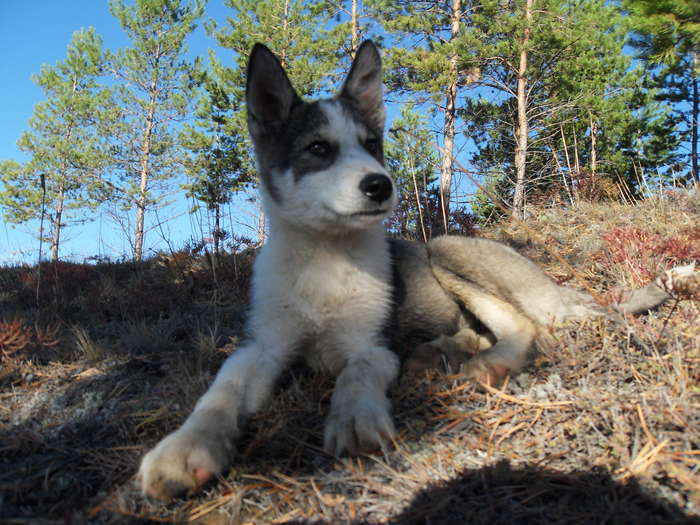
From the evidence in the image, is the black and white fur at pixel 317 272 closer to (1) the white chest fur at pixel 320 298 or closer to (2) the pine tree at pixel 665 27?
(1) the white chest fur at pixel 320 298

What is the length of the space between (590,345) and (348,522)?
179 cm

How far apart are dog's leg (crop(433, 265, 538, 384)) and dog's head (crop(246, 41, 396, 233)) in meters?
1.01

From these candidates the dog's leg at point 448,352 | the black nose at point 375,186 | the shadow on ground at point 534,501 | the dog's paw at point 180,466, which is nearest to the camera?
the shadow on ground at point 534,501

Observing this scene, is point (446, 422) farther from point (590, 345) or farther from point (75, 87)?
point (75, 87)

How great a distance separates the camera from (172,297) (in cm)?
494

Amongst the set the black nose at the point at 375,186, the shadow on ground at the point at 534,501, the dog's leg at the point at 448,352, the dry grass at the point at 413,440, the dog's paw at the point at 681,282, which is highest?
the black nose at the point at 375,186

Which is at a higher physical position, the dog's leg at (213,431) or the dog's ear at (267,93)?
the dog's ear at (267,93)

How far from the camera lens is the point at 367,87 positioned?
373 centimetres

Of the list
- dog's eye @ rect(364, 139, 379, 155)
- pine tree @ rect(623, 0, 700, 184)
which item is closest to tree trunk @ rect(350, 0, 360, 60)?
pine tree @ rect(623, 0, 700, 184)

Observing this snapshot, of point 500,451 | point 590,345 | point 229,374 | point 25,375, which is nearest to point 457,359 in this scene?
point 590,345

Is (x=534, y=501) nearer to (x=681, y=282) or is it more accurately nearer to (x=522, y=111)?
(x=681, y=282)

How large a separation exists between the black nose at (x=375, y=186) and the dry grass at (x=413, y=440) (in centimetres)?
105

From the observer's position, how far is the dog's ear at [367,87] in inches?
143

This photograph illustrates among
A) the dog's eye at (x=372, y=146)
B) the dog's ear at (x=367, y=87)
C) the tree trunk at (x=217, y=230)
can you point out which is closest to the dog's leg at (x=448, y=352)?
the dog's eye at (x=372, y=146)
